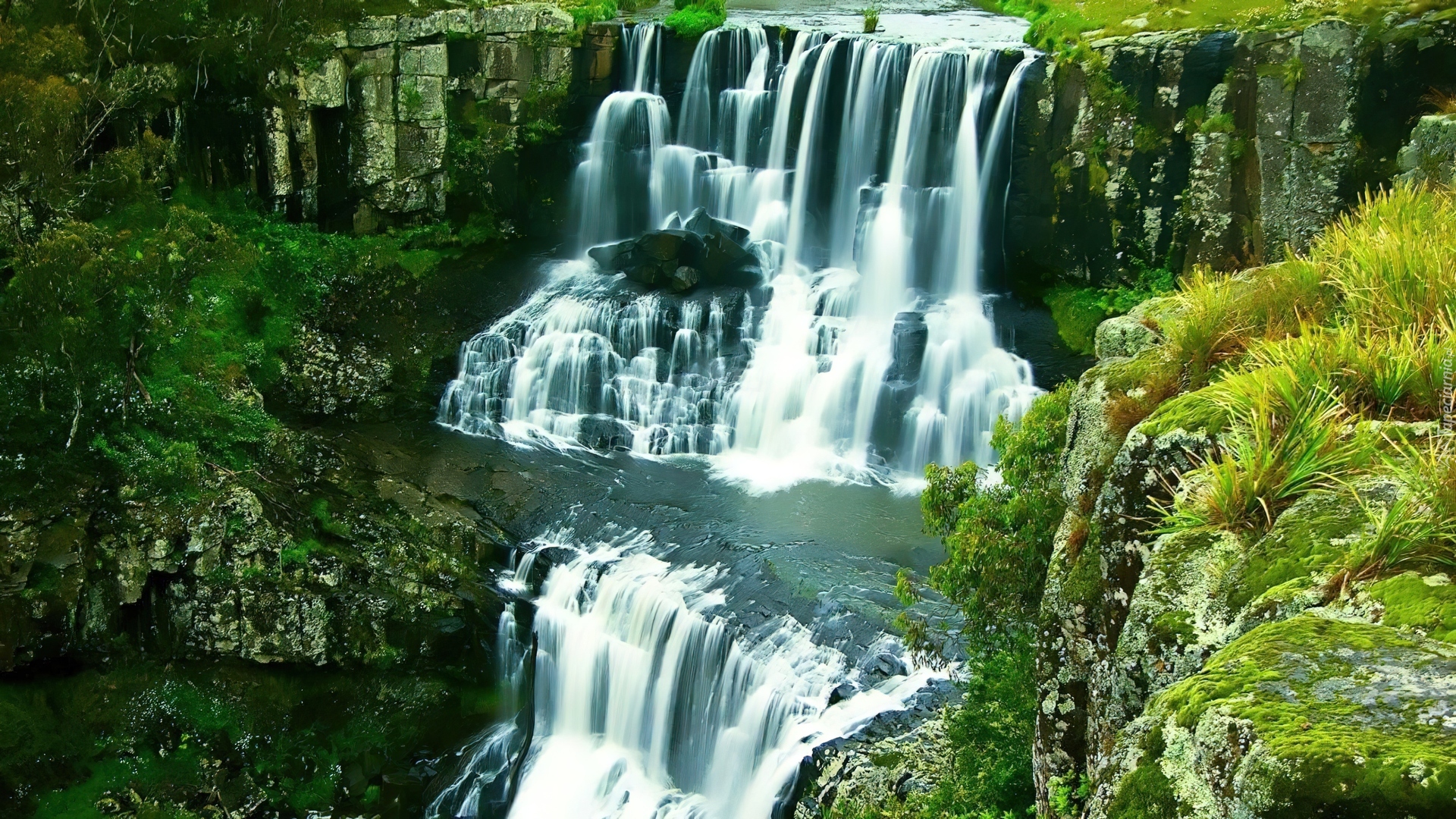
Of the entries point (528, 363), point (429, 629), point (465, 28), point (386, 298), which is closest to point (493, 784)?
point (429, 629)

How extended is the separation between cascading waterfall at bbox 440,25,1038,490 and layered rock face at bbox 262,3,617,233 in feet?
5.02

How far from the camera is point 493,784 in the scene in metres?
15.5

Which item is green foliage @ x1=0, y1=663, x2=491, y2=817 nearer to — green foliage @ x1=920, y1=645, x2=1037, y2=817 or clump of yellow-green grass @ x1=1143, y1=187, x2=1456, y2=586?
green foliage @ x1=920, y1=645, x2=1037, y2=817

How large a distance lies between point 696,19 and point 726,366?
811 centimetres

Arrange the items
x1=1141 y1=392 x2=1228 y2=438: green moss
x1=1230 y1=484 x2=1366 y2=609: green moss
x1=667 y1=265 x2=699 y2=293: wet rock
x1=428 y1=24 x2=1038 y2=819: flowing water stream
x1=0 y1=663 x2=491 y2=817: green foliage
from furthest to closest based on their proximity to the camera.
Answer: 1. x1=667 y1=265 x2=699 y2=293: wet rock
2. x1=428 y1=24 x2=1038 y2=819: flowing water stream
3. x1=0 y1=663 x2=491 y2=817: green foliage
4. x1=1141 y1=392 x2=1228 y2=438: green moss
5. x1=1230 y1=484 x2=1366 y2=609: green moss

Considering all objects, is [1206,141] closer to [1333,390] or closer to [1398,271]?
[1398,271]

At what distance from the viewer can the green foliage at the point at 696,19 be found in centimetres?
2420

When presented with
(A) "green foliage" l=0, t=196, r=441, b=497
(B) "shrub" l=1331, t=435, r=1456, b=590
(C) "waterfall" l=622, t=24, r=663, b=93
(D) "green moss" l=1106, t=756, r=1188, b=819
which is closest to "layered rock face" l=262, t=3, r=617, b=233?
(C) "waterfall" l=622, t=24, r=663, b=93

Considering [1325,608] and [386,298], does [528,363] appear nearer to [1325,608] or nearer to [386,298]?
[386,298]

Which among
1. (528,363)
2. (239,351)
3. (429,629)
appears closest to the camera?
(429,629)

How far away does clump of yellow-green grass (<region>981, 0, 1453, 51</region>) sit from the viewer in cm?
1822

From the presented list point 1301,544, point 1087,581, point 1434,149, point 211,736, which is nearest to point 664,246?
point 211,736

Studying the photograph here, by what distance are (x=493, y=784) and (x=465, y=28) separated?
16062 millimetres

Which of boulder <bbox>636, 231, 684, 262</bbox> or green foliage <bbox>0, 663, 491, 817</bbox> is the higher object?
boulder <bbox>636, 231, 684, 262</bbox>
